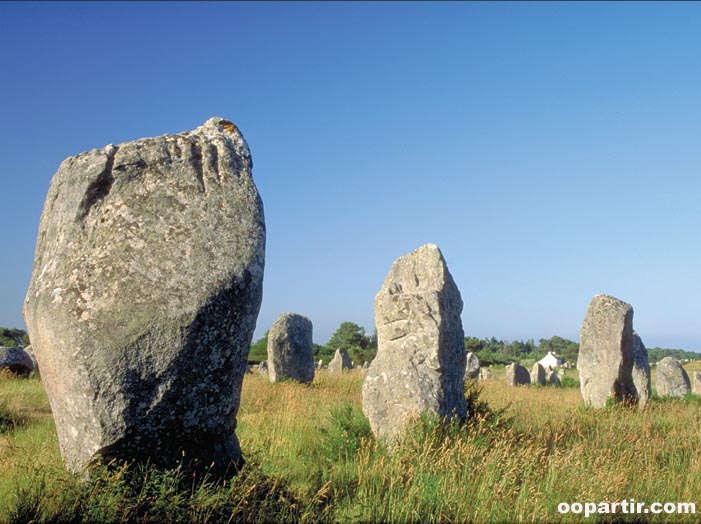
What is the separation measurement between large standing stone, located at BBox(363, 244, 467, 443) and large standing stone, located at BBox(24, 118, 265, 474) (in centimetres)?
327

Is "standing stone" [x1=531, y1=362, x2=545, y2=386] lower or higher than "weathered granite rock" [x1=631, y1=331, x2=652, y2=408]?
→ lower

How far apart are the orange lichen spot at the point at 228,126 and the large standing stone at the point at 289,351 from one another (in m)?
11.7

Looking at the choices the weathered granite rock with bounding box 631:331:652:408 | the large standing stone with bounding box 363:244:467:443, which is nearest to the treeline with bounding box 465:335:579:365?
the weathered granite rock with bounding box 631:331:652:408

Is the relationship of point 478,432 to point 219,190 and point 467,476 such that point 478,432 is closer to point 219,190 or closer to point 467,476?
point 467,476

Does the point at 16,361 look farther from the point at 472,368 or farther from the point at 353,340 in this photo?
the point at 353,340

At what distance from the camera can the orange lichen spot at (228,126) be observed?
18.0ft

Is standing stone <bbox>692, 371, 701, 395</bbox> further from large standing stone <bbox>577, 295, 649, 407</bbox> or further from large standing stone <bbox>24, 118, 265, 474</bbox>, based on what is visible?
large standing stone <bbox>24, 118, 265, 474</bbox>

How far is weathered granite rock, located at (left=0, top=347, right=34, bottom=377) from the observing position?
15812 millimetres

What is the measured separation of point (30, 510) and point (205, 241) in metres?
2.05

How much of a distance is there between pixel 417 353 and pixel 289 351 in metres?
9.34

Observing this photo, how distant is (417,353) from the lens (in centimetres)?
793

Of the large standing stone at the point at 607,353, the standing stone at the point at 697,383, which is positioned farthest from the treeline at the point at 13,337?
the standing stone at the point at 697,383

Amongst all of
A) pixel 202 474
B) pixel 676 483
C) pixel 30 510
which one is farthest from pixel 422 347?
pixel 30 510

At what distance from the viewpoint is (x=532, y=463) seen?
5746 millimetres
